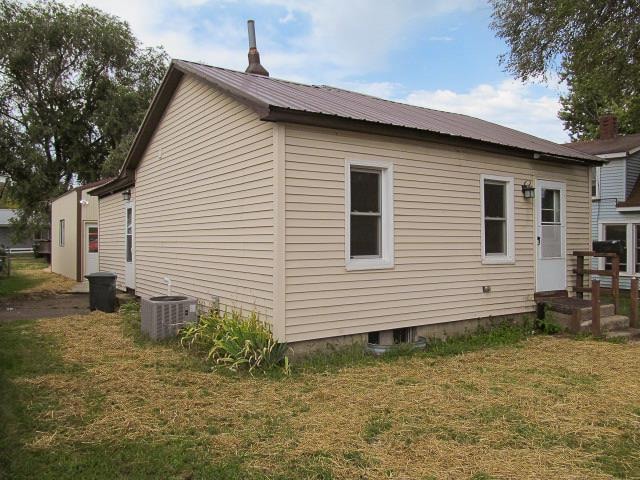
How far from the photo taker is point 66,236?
21.0 m

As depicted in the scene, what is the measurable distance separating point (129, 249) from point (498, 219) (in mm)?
9511

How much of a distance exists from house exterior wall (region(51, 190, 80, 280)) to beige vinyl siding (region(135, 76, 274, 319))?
340 inches

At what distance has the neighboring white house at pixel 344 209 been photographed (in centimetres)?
686

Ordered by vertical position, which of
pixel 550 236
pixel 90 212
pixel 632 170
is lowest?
pixel 550 236

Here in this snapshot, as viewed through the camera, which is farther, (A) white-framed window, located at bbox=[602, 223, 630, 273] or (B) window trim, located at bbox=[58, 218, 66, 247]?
(B) window trim, located at bbox=[58, 218, 66, 247]

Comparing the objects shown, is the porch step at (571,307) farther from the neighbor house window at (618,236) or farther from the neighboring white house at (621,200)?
the neighbor house window at (618,236)

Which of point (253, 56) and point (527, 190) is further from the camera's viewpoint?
point (253, 56)

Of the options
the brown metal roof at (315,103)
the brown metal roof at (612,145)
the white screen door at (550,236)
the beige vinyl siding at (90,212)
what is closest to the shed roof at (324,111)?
the brown metal roof at (315,103)

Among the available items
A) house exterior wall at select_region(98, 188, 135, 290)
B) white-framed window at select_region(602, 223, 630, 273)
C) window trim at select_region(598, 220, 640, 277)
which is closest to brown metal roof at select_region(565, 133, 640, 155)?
window trim at select_region(598, 220, 640, 277)

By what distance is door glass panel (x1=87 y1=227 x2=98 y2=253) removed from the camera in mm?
18883

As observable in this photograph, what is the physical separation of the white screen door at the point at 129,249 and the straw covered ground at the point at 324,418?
5.87m

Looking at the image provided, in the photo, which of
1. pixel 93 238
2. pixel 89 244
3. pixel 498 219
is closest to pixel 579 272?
pixel 498 219

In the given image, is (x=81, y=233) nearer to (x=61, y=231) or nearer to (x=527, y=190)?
(x=61, y=231)

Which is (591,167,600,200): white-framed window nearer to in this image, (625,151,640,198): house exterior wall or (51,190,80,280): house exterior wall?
(625,151,640,198): house exterior wall
